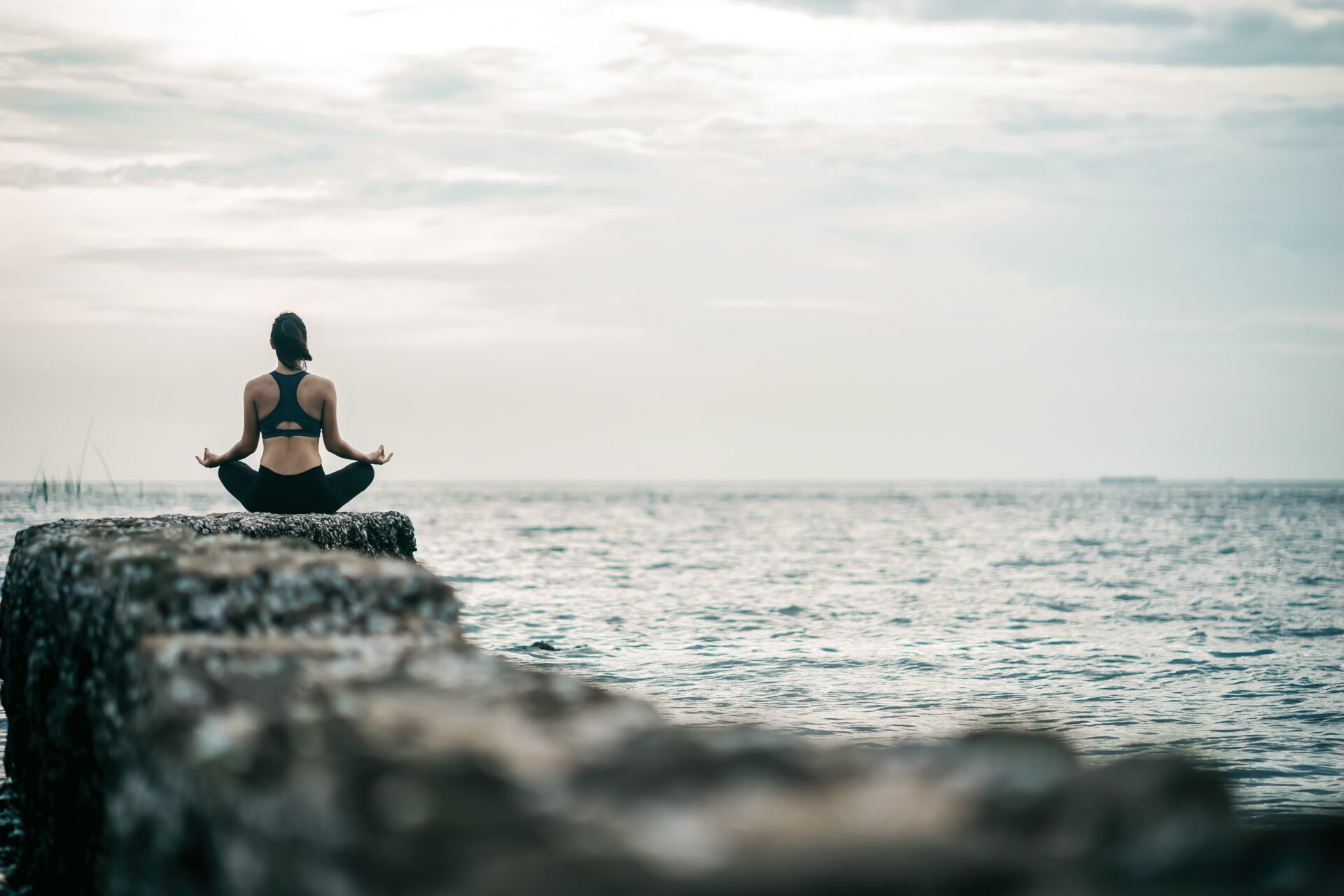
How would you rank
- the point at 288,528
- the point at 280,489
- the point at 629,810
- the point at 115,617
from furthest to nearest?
the point at 280,489 < the point at 288,528 < the point at 115,617 < the point at 629,810

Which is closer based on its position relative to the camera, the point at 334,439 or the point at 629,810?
the point at 629,810

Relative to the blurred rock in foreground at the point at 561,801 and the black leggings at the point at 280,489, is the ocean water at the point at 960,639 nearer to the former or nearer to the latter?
the black leggings at the point at 280,489

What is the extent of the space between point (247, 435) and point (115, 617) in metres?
5.21

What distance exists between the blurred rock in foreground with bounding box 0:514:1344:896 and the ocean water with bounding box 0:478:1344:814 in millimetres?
6016

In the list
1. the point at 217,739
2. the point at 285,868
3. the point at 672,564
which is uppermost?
the point at 217,739

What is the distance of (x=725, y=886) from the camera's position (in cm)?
116

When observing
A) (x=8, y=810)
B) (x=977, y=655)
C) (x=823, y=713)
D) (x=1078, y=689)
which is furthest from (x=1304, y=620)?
(x=8, y=810)

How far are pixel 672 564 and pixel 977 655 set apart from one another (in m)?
14.7

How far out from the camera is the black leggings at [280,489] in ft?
25.2

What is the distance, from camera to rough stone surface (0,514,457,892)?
8.79ft

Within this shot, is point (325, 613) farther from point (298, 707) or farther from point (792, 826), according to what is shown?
point (792, 826)

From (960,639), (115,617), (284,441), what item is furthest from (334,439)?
(960,639)

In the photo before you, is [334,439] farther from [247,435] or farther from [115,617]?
[115,617]

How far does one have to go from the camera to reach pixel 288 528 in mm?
6484
